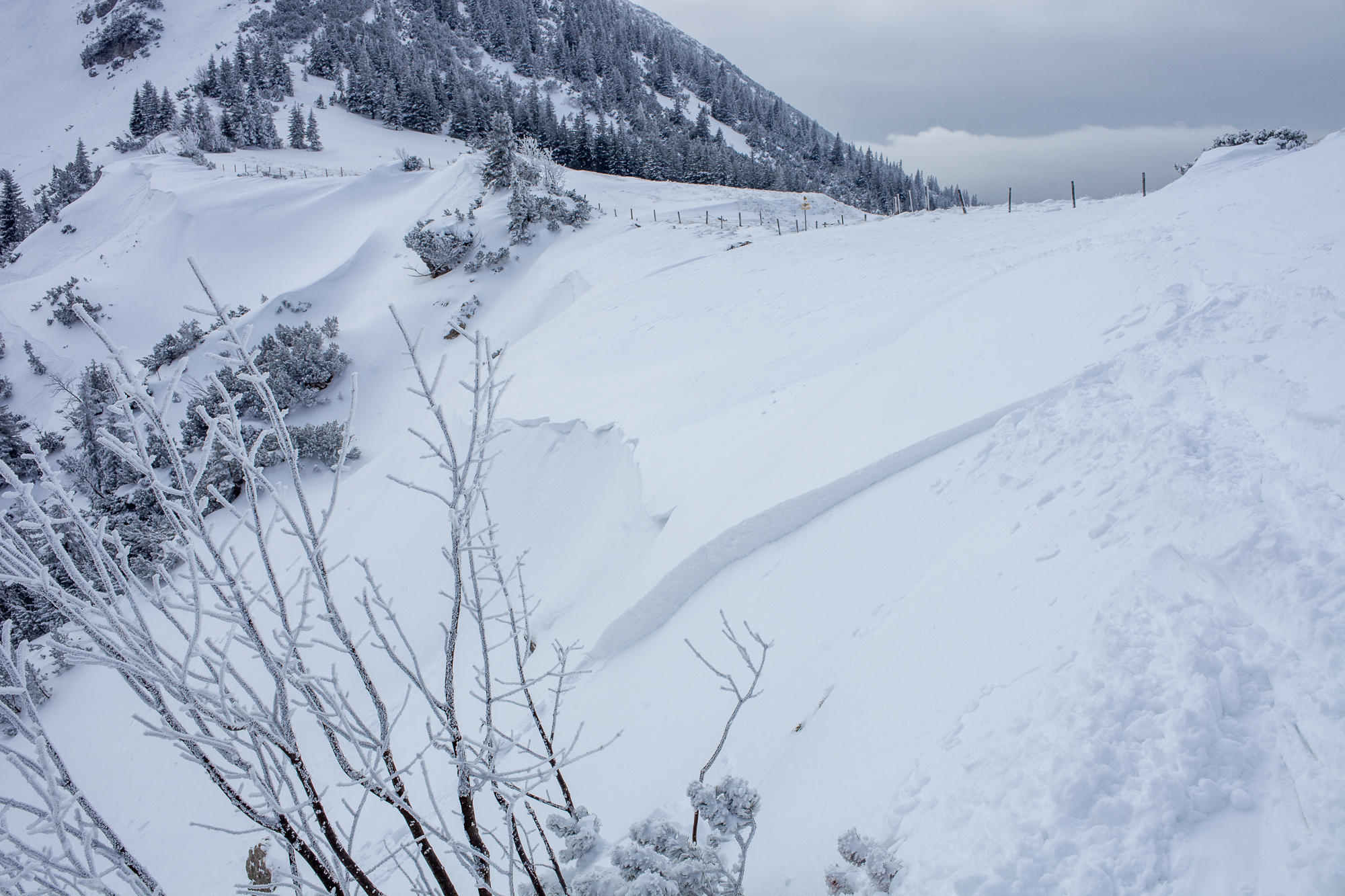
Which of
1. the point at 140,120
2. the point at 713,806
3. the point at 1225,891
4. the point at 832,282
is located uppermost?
the point at 140,120

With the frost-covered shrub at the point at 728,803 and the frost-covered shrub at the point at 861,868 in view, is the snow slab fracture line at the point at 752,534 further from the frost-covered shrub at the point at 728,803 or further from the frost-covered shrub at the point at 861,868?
the frost-covered shrub at the point at 861,868

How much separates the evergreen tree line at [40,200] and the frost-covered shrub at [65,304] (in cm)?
1076

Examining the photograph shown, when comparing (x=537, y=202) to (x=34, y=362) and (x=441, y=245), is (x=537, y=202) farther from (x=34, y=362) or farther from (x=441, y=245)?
(x=34, y=362)

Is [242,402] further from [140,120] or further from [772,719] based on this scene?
[140,120]

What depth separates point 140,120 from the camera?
126 ft

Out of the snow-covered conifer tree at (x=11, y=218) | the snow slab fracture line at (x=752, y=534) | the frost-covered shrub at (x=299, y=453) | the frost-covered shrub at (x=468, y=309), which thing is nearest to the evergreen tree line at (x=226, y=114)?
the snow-covered conifer tree at (x=11, y=218)

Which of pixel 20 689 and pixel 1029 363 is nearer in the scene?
pixel 20 689

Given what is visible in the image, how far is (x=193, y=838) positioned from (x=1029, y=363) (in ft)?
32.5

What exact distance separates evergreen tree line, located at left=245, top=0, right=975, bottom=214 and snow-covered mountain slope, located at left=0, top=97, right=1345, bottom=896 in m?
27.2

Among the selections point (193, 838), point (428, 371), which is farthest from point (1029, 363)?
point (428, 371)

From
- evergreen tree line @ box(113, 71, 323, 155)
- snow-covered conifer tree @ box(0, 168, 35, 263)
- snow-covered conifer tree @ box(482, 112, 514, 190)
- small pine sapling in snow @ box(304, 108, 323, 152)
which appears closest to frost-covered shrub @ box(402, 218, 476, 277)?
snow-covered conifer tree @ box(482, 112, 514, 190)

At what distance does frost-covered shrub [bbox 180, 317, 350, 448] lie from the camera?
14.2 m

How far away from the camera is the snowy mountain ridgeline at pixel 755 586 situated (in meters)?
2.12

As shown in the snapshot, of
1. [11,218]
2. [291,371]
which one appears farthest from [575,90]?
[291,371]
